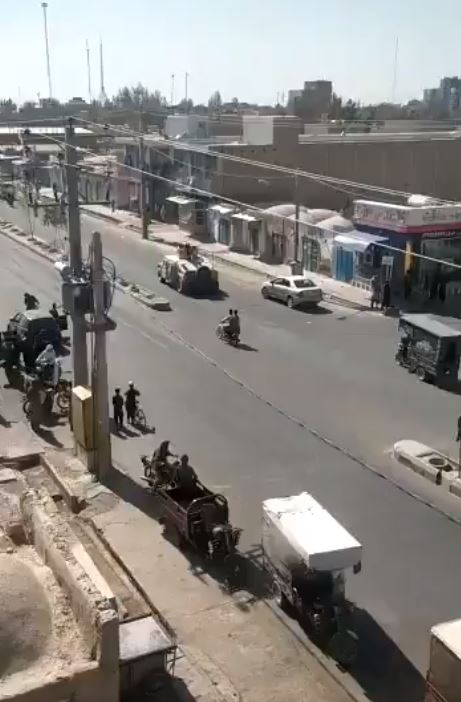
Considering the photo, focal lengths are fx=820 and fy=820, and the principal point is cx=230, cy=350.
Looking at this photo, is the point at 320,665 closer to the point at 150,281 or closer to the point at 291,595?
the point at 291,595

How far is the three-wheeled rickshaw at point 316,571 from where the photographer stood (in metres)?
10.4

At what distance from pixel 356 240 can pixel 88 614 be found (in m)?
26.7

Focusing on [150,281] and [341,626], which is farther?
[150,281]

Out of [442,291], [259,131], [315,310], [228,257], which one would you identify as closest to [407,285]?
[442,291]

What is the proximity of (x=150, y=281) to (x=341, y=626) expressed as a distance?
26021 mm

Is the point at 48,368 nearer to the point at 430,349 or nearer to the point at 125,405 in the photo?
the point at 125,405

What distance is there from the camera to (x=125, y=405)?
1880 cm

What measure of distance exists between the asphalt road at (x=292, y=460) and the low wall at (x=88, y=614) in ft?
11.8

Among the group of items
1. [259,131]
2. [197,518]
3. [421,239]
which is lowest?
[197,518]

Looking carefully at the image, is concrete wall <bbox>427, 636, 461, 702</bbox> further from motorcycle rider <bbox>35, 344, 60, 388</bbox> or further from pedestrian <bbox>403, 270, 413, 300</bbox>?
pedestrian <bbox>403, 270, 413, 300</bbox>

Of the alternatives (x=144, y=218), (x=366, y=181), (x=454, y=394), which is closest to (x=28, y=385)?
(x=454, y=394)

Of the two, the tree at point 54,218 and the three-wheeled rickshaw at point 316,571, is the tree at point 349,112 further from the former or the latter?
the three-wheeled rickshaw at point 316,571

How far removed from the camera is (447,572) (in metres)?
12.3

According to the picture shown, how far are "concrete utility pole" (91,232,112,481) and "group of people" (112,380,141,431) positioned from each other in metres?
2.77
